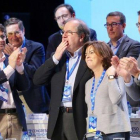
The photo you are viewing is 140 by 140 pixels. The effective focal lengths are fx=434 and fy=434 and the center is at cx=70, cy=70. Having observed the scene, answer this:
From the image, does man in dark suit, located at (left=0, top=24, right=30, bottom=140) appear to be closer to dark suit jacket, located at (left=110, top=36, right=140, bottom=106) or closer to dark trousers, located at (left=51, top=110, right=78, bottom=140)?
dark trousers, located at (left=51, top=110, right=78, bottom=140)

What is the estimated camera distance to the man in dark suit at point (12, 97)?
3910 millimetres

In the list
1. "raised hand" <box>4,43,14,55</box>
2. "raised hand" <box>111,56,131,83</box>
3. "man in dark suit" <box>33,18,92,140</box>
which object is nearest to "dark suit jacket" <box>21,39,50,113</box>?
"raised hand" <box>4,43,14,55</box>

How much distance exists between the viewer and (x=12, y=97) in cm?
399

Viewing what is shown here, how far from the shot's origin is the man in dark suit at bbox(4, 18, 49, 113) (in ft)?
15.0

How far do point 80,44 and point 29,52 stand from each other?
1.09 meters

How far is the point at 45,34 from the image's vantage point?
6629 millimetres

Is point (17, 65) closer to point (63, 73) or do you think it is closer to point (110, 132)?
point (63, 73)

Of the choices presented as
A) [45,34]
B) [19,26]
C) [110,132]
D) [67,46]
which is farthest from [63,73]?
[45,34]

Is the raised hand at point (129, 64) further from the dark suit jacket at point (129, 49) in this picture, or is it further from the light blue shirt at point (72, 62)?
the dark suit jacket at point (129, 49)

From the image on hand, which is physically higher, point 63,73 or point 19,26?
point 19,26

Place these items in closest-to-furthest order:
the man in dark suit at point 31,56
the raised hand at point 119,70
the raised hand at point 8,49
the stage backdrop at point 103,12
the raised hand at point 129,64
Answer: the raised hand at point 129,64
the raised hand at point 119,70
the raised hand at point 8,49
the man in dark suit at point 31,56
the stage backdrop at point 103,12

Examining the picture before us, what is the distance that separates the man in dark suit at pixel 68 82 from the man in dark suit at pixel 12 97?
0.25 meters

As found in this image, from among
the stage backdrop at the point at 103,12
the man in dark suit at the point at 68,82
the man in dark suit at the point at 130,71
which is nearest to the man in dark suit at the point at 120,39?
the stage backdrop at the point at 103,12

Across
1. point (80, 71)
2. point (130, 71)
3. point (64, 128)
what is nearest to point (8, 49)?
point (80, 71)
